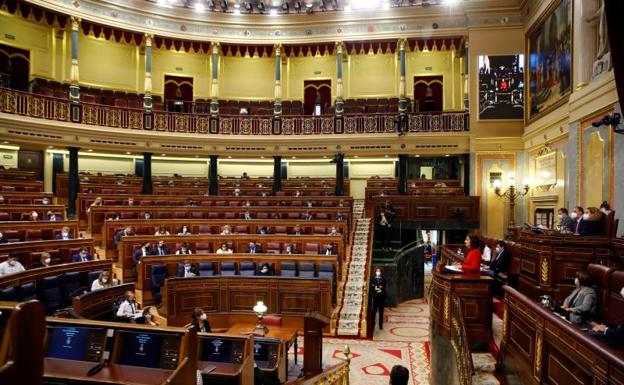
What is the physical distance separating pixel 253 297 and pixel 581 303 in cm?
639

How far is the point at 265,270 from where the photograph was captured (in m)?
10.1

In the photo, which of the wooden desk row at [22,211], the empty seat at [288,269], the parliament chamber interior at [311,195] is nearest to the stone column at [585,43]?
the parliament chamber interior at [311,195]

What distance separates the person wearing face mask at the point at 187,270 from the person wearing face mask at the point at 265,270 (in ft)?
4.51

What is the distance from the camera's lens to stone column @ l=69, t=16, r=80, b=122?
50.7 feet

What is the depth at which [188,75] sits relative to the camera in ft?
65.7

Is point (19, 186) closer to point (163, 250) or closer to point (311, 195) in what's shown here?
point (163, 250)

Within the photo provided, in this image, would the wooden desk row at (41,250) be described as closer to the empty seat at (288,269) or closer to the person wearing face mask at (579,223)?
the empty seat at (288,269)

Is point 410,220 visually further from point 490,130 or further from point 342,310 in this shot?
point 342,310

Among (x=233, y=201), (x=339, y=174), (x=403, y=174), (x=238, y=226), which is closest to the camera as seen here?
(x=238, y=226)

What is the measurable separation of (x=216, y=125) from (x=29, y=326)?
53.7 ft

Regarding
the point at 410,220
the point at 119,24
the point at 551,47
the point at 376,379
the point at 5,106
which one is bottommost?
the point at 376,379

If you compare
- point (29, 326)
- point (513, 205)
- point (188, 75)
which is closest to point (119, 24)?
point (188, 75)

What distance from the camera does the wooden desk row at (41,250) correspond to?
8.52m

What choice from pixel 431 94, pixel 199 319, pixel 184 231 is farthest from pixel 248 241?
pixel 431 94
